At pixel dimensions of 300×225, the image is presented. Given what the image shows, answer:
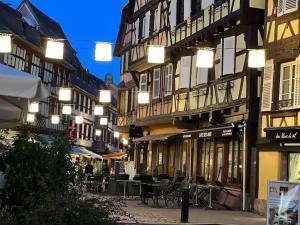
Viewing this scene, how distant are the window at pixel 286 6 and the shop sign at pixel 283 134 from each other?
13.4 feet

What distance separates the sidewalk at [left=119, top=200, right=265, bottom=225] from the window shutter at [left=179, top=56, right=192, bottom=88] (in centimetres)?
824

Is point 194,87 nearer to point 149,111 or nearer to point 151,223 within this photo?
point 149,111

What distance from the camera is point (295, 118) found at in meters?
19.4

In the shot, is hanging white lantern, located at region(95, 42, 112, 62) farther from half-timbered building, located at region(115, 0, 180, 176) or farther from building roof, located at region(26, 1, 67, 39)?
building roof, located at region(26, 1, 67, 39)

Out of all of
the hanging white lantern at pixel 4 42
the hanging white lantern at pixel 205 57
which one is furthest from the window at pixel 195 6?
the hanging white lantern at pixel 4 42

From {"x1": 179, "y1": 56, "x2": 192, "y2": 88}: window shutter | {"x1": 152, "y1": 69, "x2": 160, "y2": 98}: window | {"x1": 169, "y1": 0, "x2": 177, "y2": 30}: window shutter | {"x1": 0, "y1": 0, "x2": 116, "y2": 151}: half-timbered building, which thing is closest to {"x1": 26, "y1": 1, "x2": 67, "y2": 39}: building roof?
{"x1": 0, "y1": 0, "x2": 116, "y2": 151}: half-timbered building

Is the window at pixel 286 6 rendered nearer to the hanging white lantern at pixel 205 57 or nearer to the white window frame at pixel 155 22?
the hanging white lantern at pixel 205 57

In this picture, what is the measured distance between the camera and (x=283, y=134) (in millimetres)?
18953

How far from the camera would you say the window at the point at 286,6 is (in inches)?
781

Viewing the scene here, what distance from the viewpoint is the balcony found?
23.3 metres

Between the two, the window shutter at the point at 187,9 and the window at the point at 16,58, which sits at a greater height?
the window at the point at 16,58

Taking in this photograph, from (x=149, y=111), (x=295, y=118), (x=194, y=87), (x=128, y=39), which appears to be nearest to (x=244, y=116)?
(x=295, y=118)

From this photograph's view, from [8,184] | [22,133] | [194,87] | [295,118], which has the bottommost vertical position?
[8,184]

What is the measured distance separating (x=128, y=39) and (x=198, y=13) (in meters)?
17.3
